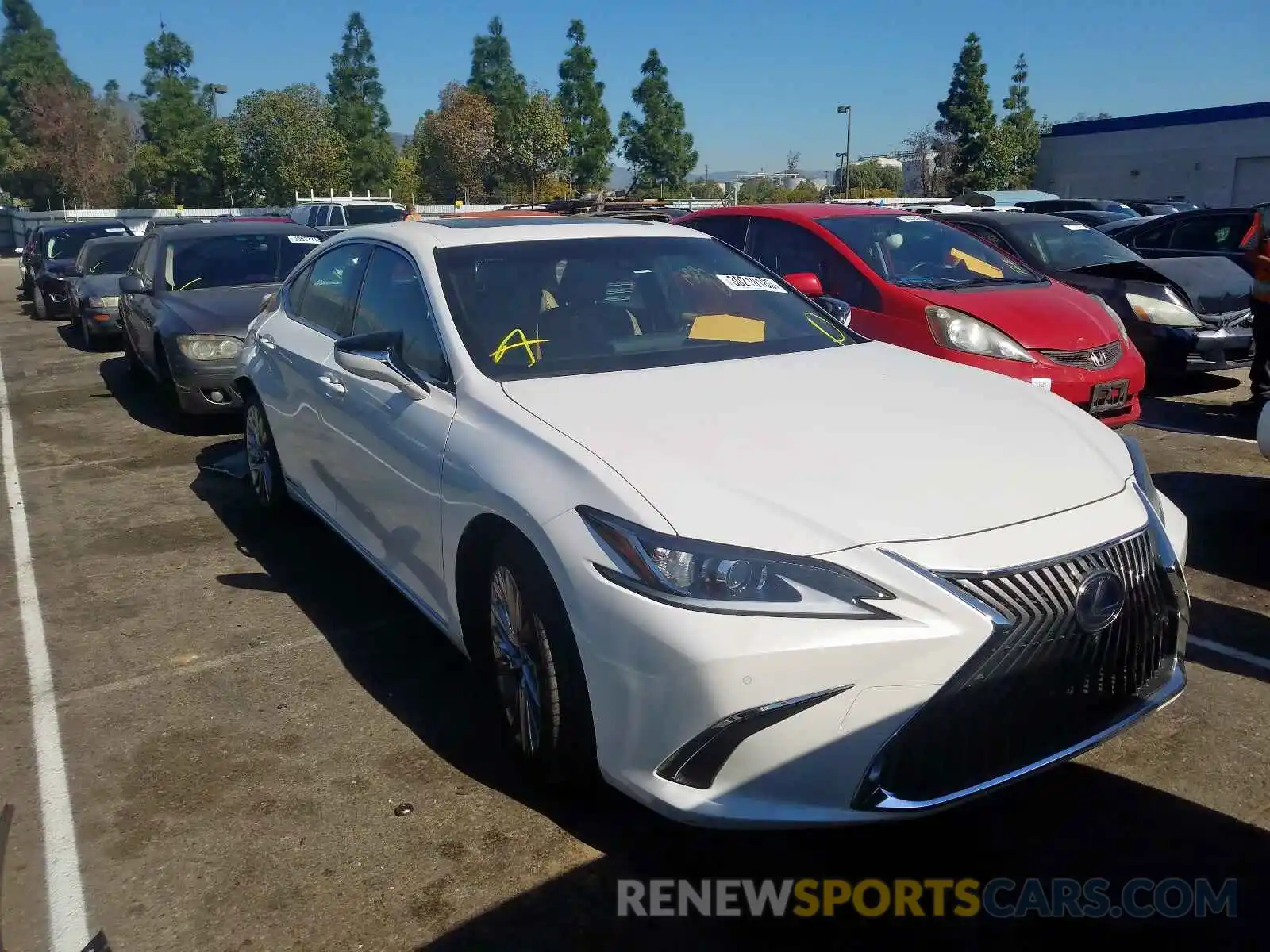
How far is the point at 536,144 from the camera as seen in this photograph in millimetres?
55812

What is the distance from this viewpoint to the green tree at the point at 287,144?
5322 centimetres

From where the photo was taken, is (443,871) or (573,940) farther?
(443,871)

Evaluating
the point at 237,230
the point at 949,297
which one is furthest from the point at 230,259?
the point at 949,297

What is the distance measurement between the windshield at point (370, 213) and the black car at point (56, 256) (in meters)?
4.57

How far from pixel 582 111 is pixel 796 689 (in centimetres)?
6566

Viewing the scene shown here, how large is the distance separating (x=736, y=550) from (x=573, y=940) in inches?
41.0

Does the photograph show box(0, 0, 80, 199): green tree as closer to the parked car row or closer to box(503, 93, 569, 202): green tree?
box(503, 93, 569, 202): green tree

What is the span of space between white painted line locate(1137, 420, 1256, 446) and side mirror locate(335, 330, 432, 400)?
19.9ft

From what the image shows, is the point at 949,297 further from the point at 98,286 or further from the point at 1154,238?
the point at 98,286

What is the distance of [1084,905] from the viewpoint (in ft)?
9.05

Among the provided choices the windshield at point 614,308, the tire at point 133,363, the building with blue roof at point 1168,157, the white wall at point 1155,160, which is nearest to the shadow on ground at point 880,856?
the windshield at point 614,308

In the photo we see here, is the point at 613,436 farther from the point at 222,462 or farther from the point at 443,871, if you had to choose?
the point at 222,462

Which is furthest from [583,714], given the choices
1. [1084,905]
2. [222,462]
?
[222,462]

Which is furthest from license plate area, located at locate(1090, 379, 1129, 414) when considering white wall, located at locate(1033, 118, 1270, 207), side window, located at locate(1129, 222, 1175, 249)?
white wall, located at locate(1033, 118, 1270, 207)
